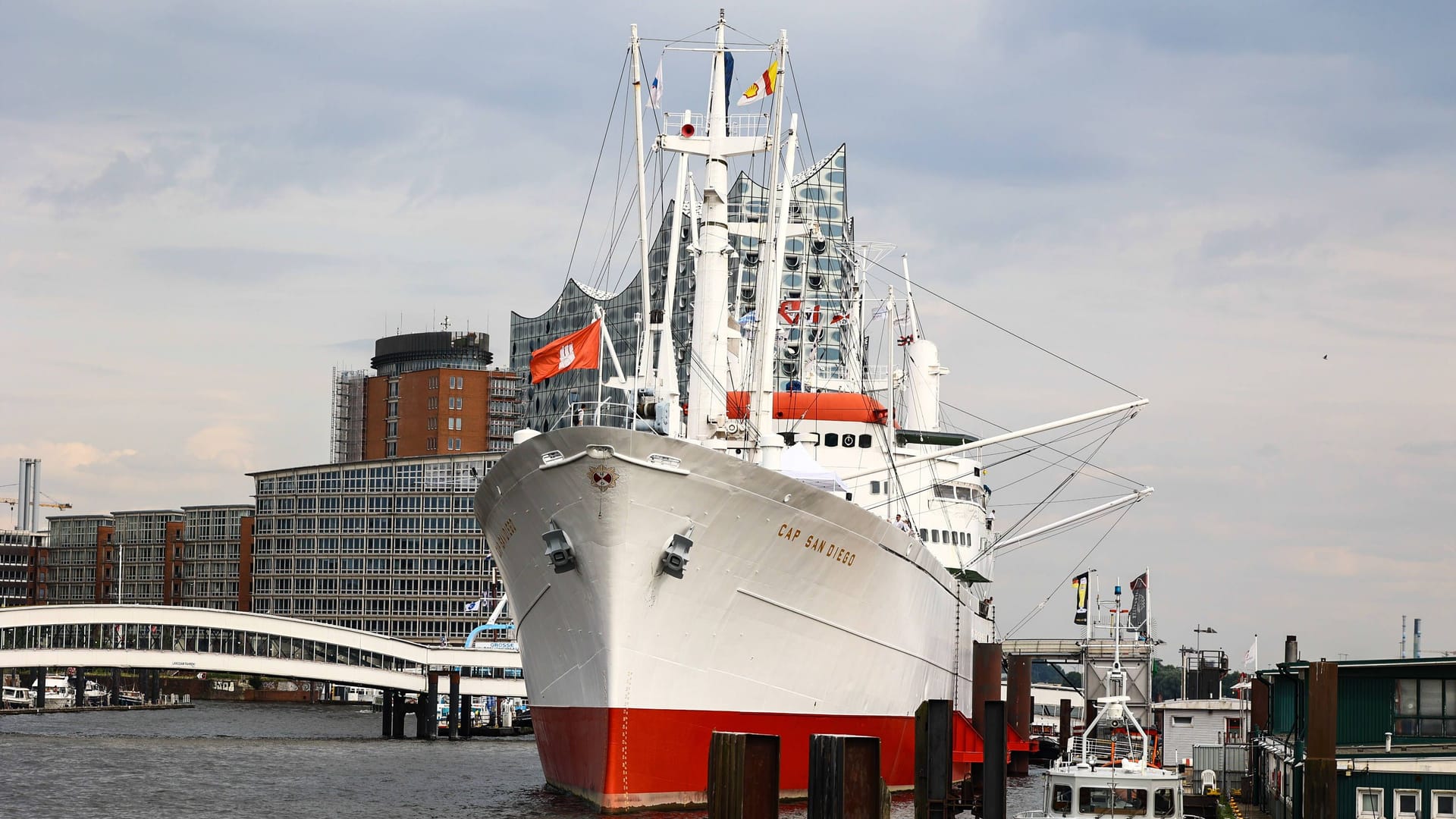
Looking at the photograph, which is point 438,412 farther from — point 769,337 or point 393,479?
point 769,337

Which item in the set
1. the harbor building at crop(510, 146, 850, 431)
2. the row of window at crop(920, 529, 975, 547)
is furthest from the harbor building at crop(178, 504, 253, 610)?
the row of window at crop(920, 529, 975, 547)

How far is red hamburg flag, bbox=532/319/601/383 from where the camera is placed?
31281 millimetres

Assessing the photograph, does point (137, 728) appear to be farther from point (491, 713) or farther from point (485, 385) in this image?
point (485, 385)

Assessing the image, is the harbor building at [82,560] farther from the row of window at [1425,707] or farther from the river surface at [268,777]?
the row of window at [1425,707]

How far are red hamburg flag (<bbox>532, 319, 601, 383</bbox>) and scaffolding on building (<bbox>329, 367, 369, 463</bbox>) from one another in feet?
466

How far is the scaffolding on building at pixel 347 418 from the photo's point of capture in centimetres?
17138

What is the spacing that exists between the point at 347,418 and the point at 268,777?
131 meters

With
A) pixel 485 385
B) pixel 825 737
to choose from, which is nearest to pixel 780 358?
pixel 825 737

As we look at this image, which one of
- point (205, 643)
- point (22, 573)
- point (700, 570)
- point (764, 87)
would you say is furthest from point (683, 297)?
point (700, 570)

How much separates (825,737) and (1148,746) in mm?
13751

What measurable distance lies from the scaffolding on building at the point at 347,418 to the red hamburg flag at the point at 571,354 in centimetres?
14197

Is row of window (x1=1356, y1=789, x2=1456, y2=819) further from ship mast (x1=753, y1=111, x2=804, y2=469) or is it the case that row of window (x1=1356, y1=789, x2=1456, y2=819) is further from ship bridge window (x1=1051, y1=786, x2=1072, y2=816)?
ship mast (x1=753, y1=111, x2=804, y2=469)

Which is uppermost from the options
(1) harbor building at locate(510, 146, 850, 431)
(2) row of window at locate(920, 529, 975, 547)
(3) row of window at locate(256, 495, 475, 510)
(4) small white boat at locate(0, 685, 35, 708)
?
(1) harbor building at locate(510, 146, 850, 431)

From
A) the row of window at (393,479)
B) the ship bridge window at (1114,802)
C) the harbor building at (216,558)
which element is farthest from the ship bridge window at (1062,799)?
the harbor building at (216,558)
